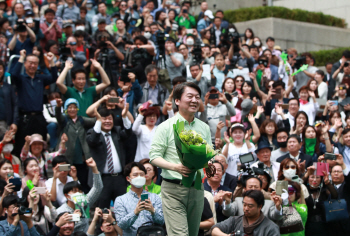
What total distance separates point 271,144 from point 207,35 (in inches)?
238

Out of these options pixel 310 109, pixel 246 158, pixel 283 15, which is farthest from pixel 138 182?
pixel 283 15

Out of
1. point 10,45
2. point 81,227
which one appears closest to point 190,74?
point 10,45

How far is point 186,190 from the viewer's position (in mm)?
4512

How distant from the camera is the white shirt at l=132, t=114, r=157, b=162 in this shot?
837cm

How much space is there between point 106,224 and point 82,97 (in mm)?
3145

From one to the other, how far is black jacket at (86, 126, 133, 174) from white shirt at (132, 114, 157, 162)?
19cm

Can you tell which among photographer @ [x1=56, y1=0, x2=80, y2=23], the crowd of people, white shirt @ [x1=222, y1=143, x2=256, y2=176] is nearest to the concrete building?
the crowd of people

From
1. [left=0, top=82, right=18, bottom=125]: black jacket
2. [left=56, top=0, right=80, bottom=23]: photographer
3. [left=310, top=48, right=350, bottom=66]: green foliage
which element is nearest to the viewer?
[left=0, top=82, right=18, bottom=125]: black jacket

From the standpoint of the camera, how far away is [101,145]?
8133 mm

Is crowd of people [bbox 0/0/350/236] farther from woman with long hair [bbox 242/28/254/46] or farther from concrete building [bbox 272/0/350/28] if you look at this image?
concrete building [bbox 272/0/350/28]

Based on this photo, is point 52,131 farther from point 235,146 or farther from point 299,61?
point 299,61

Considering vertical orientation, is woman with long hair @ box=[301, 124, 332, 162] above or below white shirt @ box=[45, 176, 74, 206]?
above

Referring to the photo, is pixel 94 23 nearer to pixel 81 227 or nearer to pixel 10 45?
pixel 10 45

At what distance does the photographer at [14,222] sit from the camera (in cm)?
641
